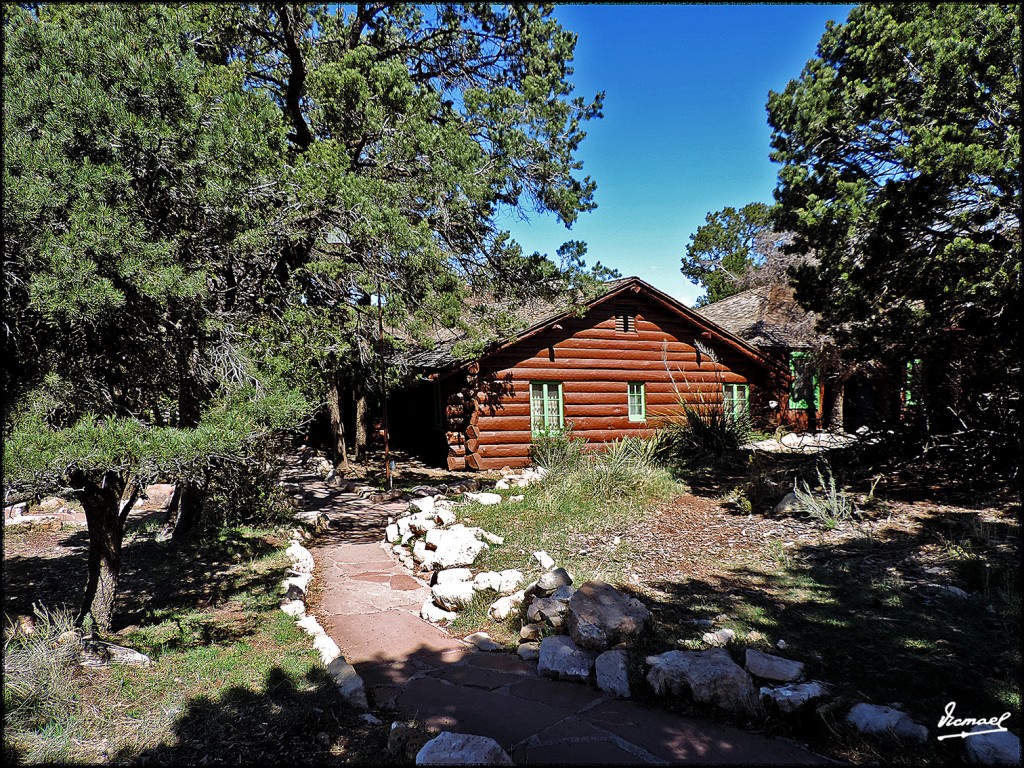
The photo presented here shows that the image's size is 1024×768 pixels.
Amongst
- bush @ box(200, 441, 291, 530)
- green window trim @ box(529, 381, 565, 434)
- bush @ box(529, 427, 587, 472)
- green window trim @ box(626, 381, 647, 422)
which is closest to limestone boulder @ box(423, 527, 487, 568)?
bush @ box(200, 441, 291, 530)

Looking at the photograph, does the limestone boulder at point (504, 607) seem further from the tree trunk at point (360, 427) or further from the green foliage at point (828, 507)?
the tree trunk at point (360, 427)

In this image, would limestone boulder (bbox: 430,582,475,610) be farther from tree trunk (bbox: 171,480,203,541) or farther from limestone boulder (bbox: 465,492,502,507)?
tree trunk (bbox: 171,480,203,541)

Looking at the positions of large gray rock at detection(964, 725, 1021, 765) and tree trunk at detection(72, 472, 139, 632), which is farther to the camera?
tree trunk at detection(72, 472, 139, 632)

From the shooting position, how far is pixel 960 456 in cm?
920

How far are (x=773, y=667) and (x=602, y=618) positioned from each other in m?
1.39

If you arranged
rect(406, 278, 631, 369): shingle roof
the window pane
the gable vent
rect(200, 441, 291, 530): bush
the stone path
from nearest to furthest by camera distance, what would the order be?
the stone path < rect(200, 441, 291, 530): bush < rect(406, 278, 631, 369): shingle roof < the window pane < the gable vent

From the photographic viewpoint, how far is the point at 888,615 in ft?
16.6

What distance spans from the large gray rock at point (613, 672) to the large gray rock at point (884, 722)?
56.8 inches

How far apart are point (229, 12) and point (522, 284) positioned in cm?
684

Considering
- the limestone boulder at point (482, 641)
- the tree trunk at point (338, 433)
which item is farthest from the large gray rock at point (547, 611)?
the tree trunk at point (338, 433)

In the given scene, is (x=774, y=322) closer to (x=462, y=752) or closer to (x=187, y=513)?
(x=187, y=513)

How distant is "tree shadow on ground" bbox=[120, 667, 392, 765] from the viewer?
3.44m

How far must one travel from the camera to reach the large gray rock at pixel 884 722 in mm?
3357

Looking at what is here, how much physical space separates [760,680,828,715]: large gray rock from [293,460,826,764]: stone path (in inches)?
8.7
